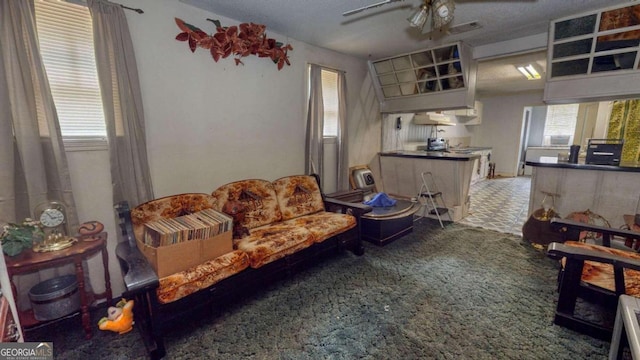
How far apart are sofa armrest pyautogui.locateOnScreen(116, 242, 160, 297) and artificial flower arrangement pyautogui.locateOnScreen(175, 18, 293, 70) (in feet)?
5.94

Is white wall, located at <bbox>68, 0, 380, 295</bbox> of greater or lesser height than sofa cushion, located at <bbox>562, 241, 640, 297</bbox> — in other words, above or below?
above

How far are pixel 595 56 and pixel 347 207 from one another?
2937mm

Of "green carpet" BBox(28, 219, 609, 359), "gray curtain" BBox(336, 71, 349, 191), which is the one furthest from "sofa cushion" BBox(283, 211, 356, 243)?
"gray curtain" BBox(336, 71, 349, 191)

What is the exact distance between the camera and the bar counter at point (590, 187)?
2787mm

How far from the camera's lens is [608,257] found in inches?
60.8

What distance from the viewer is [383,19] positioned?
2719 mm

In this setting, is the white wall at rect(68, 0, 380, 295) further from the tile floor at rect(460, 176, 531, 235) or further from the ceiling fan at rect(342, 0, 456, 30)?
the tile floor at rect(460, 176, 531, 235)

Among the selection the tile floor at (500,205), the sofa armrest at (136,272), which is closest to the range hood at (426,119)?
the tile floor at (500,205)

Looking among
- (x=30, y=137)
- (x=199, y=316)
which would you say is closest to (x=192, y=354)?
(x=199, y=316)

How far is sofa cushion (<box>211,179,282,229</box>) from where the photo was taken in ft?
8.16

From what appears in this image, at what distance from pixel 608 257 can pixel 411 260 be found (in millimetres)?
1481

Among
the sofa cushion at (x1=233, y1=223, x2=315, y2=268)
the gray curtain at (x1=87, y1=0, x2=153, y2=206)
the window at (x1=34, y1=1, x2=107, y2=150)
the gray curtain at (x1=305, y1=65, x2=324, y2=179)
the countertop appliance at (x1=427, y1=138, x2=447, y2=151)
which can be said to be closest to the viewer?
the window at (x1=34, y1=1, x2=107, y2=150)

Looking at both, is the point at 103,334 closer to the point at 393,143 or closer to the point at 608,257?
the point at 608,257

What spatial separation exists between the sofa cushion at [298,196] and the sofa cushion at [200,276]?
0.92 metres
